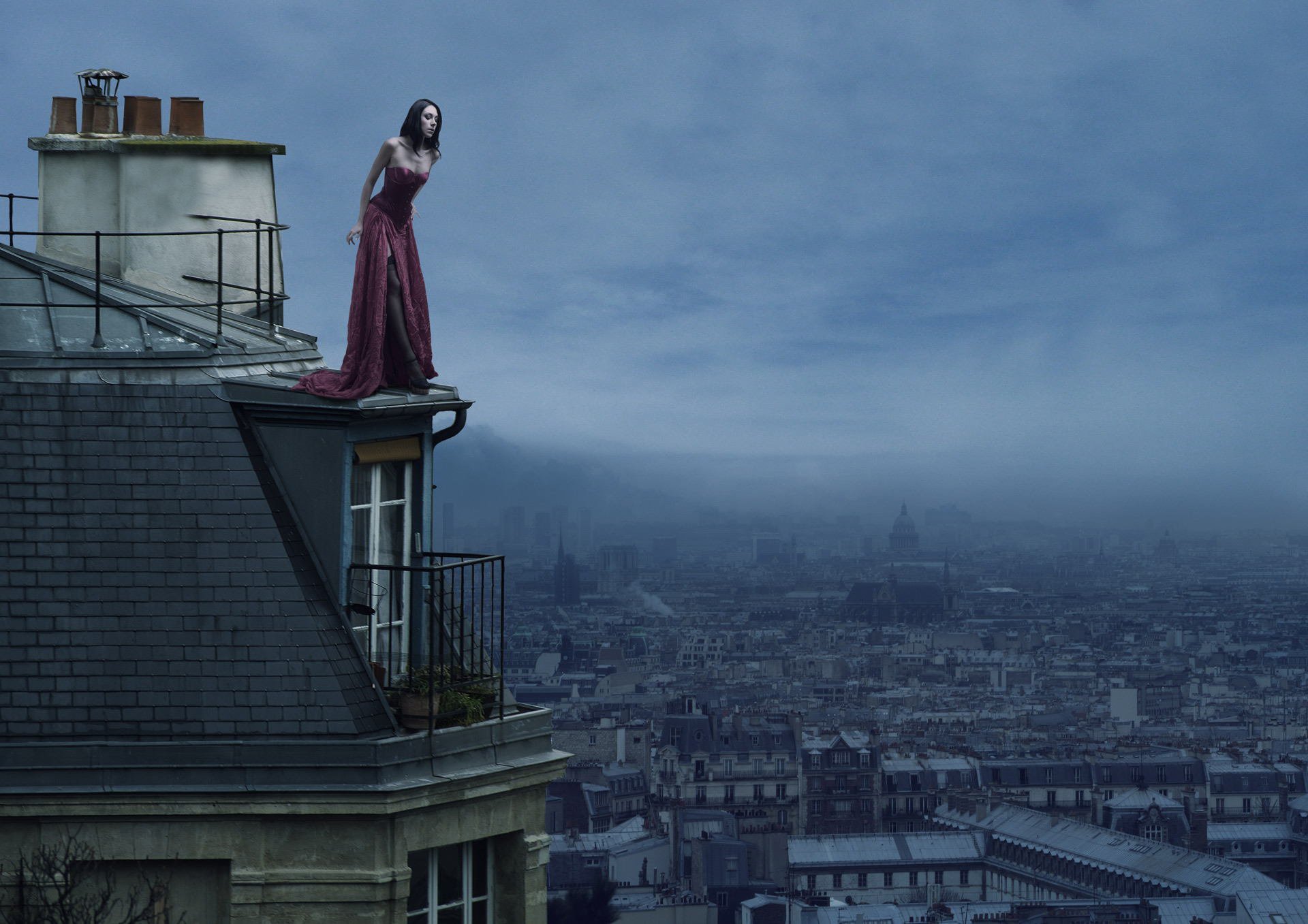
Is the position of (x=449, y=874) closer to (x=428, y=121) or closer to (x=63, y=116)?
(x=428, y=121)

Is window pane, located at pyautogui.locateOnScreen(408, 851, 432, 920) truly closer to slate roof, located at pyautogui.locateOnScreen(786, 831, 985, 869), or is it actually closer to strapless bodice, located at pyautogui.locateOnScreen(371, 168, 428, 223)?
strapless bodice, located at pyautogui.locateOnScreen(371, 168, 428, 223)

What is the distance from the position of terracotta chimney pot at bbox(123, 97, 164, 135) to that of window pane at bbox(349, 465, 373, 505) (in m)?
4.99

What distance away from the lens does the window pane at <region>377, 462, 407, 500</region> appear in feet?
30.4

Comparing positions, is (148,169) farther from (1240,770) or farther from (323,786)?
(1240,770)

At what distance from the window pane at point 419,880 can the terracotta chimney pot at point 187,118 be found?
6.26 metres

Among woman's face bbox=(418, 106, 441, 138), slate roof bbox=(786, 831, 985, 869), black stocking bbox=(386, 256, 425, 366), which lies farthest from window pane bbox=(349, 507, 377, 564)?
slate roof bbox=(786, 831, 985, 869)

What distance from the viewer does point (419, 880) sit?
28.7ft

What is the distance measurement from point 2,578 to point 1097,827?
521 ft

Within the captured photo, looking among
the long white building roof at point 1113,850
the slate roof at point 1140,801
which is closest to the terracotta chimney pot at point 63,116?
the long white building roof at point 1113,850

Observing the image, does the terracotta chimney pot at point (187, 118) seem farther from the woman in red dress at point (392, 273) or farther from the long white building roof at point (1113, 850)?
the long white building roof at point (1113, 850)

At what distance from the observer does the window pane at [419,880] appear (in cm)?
869

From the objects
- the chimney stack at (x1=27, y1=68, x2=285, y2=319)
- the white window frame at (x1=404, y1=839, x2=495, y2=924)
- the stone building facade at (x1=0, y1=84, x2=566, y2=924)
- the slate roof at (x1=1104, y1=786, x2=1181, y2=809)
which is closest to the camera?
the stone building facade at (x1=0, y1=84, x2=566, y2=924)

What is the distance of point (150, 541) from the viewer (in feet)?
27.2

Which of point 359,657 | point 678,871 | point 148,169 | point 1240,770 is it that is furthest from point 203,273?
point 1240,770
